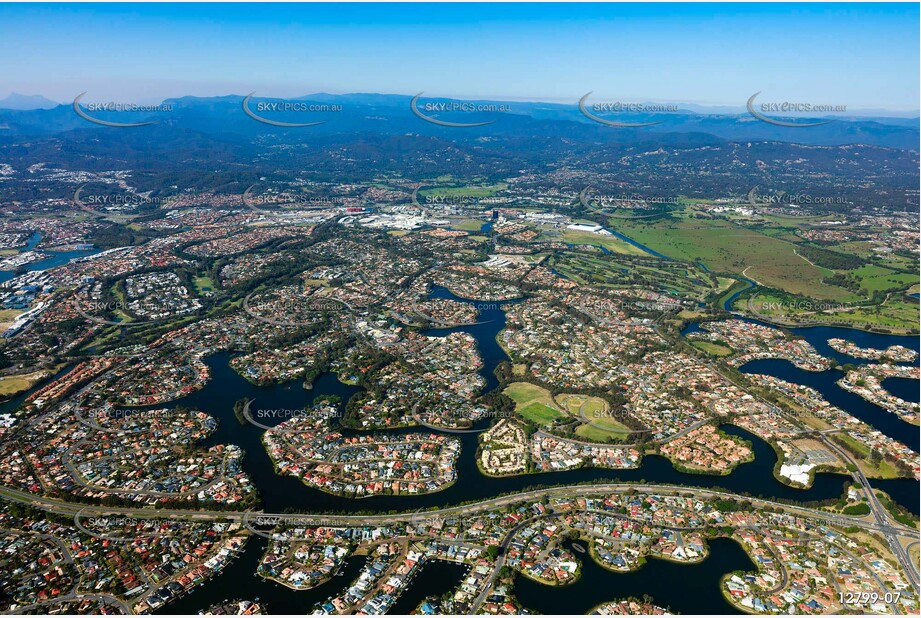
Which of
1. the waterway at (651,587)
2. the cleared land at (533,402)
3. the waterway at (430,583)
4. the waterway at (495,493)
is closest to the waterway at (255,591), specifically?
the waterway at (495,493)

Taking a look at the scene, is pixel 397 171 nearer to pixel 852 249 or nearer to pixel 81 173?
pixel 81 173

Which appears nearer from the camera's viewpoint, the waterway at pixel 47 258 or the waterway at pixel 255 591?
the waterway at pixel 255 591

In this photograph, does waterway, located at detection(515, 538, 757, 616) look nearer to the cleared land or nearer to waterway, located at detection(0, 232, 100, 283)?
the cleared land

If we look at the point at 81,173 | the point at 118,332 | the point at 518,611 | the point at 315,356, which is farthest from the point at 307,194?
the point at 518,611

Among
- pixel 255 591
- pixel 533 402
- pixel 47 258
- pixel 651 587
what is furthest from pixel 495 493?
pixel 47 258

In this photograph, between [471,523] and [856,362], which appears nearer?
[471,523]

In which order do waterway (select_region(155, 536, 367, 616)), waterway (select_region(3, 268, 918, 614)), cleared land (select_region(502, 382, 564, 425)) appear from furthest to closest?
cleared land (select_region(502, 382, 564, 425))
waterway (select_region(3, 268, 918, 614))
waterway (select_region(155, 536, 367, 616))

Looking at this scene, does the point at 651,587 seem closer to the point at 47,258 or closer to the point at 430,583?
the point at 430,583

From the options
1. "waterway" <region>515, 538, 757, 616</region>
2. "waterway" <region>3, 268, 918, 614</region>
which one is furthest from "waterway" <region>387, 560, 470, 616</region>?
"waterway" <region>515, 538, 757, 616</region>

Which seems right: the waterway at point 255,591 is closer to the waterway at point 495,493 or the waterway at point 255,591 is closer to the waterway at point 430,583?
the waterway at point 495,493
